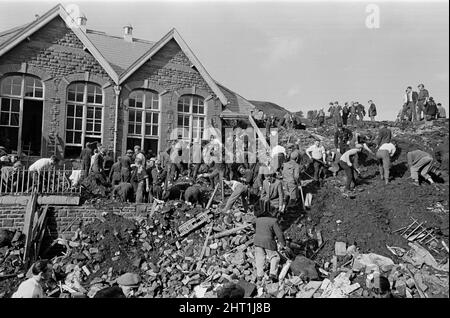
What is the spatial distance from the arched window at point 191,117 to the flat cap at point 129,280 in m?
9.68

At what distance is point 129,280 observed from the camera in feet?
36.5

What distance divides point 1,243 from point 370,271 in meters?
10.5

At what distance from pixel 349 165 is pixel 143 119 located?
980 centimetres

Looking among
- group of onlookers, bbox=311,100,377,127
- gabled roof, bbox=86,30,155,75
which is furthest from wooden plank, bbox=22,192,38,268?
group of onlookers, bbox=311,100,377,127

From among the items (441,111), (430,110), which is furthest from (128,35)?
(441,111)

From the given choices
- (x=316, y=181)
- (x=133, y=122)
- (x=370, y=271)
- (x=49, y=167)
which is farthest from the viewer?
(x=133, y=122)

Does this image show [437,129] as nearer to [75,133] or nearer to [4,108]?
[75,133]

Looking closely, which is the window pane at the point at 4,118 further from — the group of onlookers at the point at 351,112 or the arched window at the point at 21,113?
the group of onlookers at the point at 351,112

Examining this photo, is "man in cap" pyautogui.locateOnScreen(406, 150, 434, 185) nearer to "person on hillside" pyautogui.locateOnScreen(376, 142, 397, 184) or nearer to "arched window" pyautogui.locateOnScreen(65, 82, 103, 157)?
"person on hillside" pyautogui.locateOnScreen(376, 142, 397, 184)

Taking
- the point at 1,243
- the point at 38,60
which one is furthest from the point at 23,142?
the point at 1,243

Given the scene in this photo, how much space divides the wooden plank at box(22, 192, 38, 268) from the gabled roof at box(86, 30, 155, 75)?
8.10 metres

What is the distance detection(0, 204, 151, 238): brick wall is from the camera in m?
12.8

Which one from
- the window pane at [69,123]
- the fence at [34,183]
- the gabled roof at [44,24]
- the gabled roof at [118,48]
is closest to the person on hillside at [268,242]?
the fence at [34,183]

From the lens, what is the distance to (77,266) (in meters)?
11.8
